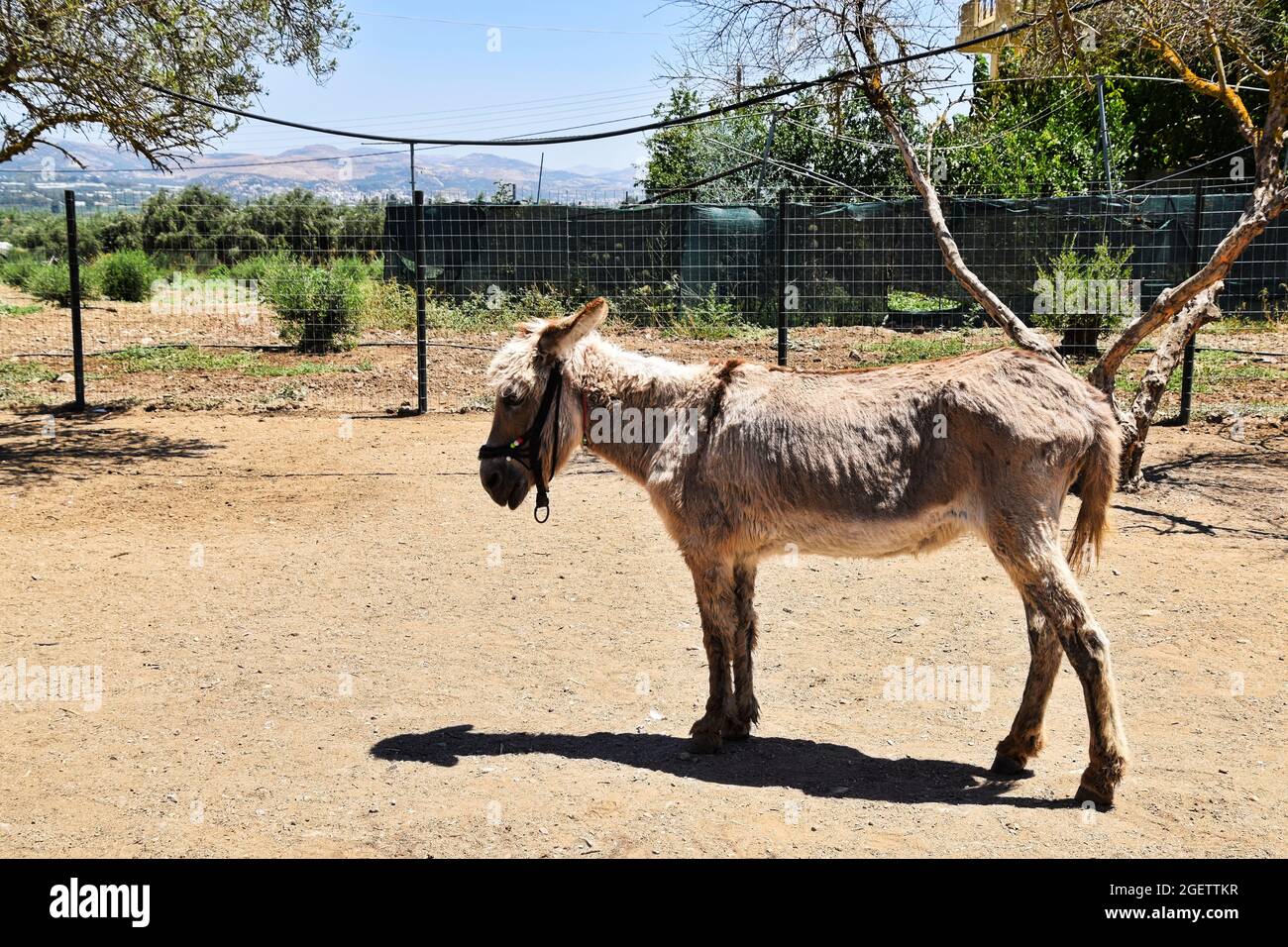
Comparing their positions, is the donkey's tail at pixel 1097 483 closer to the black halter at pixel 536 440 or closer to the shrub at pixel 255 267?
the black halter at pixel 536 440

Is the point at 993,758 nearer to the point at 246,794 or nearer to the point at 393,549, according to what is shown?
the point at 246,794

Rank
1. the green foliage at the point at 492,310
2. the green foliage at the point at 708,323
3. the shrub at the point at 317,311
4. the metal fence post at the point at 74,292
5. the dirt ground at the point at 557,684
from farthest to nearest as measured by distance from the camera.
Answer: the green foliage at the point at 492,310
the shrub at the point at 317,311
the green foliage at the point at 708,323
the metal fence post at the point at 74,292
the dirt ground at the point at 557,684

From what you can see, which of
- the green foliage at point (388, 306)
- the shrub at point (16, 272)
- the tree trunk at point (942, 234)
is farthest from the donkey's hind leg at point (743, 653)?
the shrub at point (16, 272)

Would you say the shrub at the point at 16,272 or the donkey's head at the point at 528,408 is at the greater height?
the shrub at the point at 16,272

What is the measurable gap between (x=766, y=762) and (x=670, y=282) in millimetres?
12998

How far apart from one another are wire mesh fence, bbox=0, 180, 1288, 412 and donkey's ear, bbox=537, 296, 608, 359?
9.64 metres

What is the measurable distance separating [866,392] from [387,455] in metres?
7.02

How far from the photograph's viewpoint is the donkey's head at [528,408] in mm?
4836

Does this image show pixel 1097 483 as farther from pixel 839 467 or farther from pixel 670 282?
pixel 670 282

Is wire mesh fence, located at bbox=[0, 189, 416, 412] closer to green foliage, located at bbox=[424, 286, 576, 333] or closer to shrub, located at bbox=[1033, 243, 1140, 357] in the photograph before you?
green foliage, located at bbox=[424, 286, 576, 333]

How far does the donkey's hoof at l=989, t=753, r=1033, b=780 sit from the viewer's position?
15.1 ft

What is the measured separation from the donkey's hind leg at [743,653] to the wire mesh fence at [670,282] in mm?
9976

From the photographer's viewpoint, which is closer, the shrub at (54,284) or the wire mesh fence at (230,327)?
the wire mesh fence at (230,327)

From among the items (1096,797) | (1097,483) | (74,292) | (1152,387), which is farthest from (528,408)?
(74,292)
